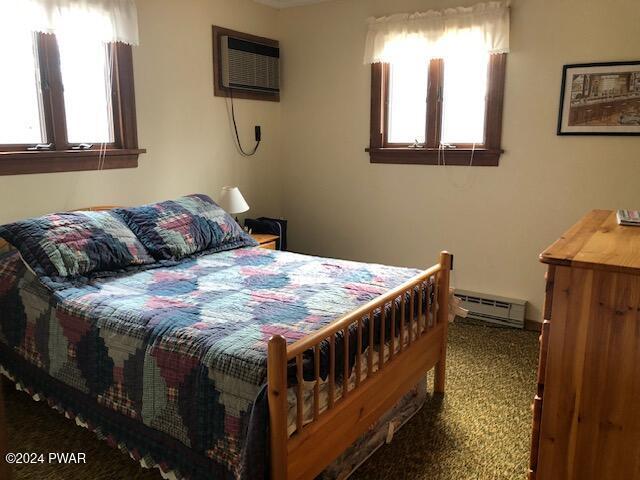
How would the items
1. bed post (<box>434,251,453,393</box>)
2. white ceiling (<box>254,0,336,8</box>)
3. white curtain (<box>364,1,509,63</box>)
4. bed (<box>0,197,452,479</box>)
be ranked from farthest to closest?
white ceiling (<box>254,0,336,8</box>) → white curtain (<box>364,1,509,63</box>) → bed post (<box>434,251,453,393</box>) → bed (<box>0,197,452,479</box>)

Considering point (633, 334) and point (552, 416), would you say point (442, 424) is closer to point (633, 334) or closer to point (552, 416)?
point (552, 416)

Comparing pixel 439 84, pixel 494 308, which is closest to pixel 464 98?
pixel 439 84

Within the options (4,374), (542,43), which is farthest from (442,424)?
(542,43)

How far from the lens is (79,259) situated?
8.35 feet

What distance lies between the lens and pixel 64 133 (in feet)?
10.2

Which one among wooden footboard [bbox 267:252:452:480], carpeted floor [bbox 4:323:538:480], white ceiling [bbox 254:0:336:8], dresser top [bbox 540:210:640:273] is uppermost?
white ceiling [bbox 254:0:336:8]

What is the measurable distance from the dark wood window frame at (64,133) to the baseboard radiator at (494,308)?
253 cm

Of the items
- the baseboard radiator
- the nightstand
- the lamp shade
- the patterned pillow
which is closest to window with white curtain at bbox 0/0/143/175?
the patterned pillow

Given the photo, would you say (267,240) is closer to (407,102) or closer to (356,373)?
(407,102)

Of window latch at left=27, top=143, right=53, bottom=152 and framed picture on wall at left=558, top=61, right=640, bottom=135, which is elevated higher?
framed picture on wall at left=558, top=61, right=640, bottom=135

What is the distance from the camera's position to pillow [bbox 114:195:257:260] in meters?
2.96

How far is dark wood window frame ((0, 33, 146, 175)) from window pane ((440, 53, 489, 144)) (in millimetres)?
2150

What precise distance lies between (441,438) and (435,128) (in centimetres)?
229

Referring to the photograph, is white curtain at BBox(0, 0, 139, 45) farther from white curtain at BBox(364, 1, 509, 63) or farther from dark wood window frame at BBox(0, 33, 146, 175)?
white curtain at BBox(364, 1, 509, 63)
